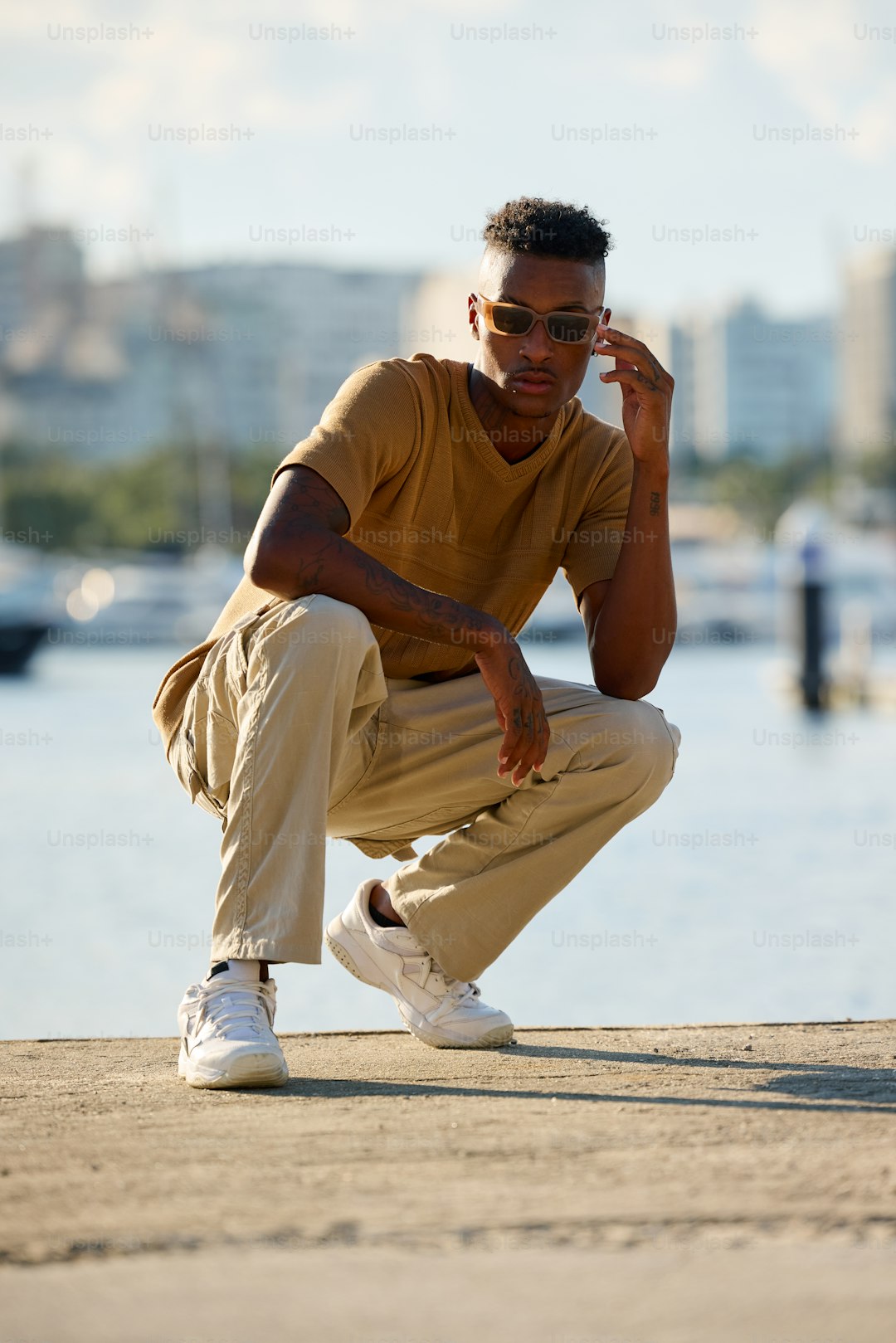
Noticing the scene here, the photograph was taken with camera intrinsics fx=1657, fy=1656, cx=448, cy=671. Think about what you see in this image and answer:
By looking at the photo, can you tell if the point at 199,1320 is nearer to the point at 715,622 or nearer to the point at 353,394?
the point at 353,394

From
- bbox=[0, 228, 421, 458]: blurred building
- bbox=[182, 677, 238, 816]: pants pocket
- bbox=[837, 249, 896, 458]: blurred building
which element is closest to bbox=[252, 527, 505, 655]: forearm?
bbox=[182, 677, 238, 816]: pants pocket

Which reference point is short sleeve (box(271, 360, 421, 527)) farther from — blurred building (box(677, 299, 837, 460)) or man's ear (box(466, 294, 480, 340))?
blurred building (box(677, 299, 837, 460))

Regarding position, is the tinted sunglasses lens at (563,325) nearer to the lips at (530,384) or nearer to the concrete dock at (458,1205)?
the lips at (530,384)

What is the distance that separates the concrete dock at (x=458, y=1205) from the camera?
142cm

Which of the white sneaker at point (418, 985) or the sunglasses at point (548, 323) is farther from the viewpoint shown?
the sunglasses at point (548, 323)

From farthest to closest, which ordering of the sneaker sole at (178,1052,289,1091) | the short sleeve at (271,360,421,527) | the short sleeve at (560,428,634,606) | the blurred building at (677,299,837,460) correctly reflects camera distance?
the blurred building at (677,299,837,460) → the short sleeve at (560,428,634,606) → the short sleeve at (271,360,421,527) → the sneaker sole at (178,1052,289,1091)

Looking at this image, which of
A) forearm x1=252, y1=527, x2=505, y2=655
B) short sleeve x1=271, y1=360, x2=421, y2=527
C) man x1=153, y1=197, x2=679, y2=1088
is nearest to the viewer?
man x1=153, y1=197, x2=679, y2=1088

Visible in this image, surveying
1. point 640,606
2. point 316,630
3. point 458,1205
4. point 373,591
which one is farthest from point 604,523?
point 458,1205

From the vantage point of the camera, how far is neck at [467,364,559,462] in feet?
10.2

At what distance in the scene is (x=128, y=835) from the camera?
27.7 feet

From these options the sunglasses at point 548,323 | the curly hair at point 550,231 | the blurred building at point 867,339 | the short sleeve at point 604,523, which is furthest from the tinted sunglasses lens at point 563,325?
the blurred building at point 867,339

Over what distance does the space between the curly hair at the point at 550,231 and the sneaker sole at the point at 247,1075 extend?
5.03 feet

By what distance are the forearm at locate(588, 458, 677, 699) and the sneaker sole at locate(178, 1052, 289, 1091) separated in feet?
3.29

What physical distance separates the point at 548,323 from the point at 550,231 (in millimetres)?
165
